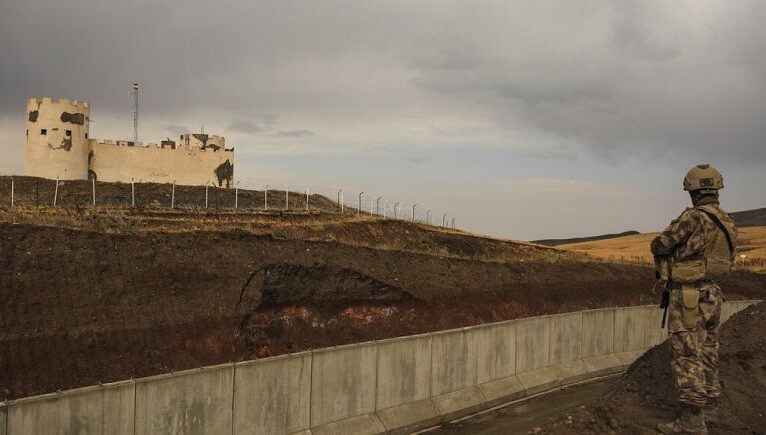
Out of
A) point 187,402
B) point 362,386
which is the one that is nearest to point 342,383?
point 362,386

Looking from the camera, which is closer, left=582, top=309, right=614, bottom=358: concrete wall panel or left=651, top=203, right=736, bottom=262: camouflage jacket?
left=651, top=203, right=736, bottom=262: camouflage jacket

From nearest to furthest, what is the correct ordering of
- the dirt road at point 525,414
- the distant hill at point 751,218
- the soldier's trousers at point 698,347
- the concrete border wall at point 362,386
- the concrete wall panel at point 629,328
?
the soldier's trousers at point 698,347 → the concrete border wall at point 362,386 → the dirt road at point 525,414 → the concrete wall panel at point 629,328 → the distant hill at point 751,218

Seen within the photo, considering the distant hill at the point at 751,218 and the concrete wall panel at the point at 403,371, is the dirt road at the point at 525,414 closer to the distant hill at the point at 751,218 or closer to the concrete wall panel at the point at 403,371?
the concrete wall panel at the point at 403,371

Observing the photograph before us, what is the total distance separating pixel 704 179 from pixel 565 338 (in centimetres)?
1176

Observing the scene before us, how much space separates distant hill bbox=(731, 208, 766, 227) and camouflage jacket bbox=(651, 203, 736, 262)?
11799 cm

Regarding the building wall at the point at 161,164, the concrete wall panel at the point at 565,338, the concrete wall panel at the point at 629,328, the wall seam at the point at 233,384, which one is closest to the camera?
the wall seam at the point at 233,384

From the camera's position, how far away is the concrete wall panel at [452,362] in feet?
54.9

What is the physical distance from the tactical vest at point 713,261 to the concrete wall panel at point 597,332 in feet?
39.1

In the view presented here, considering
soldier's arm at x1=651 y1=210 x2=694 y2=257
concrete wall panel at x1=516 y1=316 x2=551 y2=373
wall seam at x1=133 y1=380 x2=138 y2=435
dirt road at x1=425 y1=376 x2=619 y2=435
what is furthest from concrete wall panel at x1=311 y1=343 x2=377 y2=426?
soldier's arm at x1=651 y1=210 x2=694 y2=257

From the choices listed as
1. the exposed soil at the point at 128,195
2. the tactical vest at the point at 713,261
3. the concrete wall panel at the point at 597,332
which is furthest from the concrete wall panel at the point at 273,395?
the exposed soil at the point at 128,195

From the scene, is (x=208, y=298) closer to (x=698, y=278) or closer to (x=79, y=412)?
(x=79, y=412)

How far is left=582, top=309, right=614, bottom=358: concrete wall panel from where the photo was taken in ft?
70.5

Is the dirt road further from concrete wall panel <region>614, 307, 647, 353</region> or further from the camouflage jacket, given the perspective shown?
the camouflage jacket

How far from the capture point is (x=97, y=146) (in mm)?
60688
